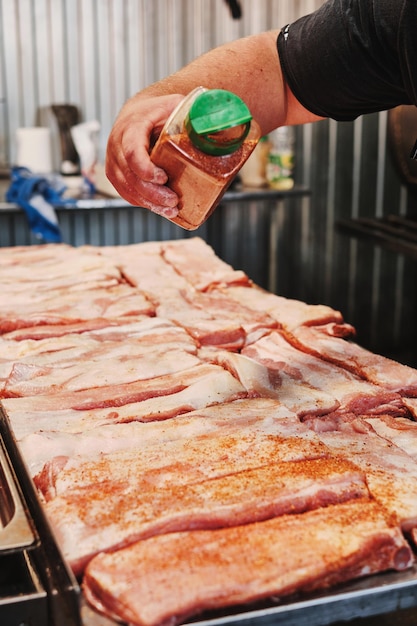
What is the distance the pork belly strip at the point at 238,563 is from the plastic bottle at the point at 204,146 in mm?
811

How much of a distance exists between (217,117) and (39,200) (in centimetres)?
317

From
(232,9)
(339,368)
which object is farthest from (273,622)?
(232,9)

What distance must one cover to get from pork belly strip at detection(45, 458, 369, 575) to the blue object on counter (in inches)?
129

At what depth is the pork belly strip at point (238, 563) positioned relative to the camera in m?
1.28

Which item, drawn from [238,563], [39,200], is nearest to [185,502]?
[238,563]

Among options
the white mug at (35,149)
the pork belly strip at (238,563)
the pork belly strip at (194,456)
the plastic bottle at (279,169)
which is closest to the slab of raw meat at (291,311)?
the pork belly strip at (194,456)

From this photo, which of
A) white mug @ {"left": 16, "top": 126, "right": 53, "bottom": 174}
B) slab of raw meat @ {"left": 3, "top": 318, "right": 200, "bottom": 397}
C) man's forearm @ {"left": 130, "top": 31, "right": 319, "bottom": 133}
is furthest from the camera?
white mug @ {"left": 16, "top": 126, "right": 53, "bottom": 174}

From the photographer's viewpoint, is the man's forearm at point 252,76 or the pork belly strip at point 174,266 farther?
the pork belly strip at point 174,266

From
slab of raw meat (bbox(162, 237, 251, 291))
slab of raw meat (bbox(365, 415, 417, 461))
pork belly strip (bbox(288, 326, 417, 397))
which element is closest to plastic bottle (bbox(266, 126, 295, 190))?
slab of raw meat (bbox(162, 237, 251, 291))

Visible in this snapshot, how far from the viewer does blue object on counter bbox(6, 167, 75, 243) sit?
4.64 metres

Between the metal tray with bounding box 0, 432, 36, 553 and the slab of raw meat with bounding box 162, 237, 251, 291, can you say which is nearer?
the metal tray with bounding box 0, 432, 36, 553

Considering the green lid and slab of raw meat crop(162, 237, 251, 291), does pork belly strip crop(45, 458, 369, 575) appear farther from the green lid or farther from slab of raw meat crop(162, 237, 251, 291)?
slab of raw meat crop(162, 237, 251, 291)

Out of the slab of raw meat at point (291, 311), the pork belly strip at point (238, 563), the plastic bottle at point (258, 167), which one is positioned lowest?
the pork belly strip at point (238, 563)

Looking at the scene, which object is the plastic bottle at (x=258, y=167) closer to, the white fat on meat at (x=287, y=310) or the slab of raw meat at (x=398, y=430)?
the white fat on meat at (x=287, y=310)
